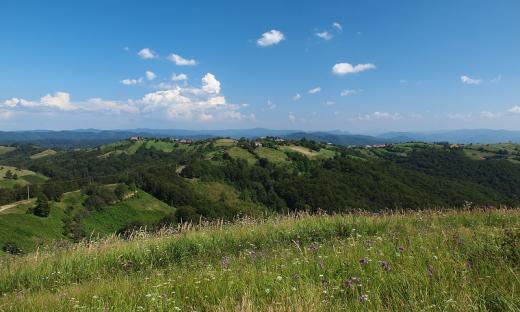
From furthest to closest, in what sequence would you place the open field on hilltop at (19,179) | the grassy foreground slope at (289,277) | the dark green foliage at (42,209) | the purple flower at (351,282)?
the open field on hilltop at (19,179), the dark green foliage at (42,209), the purple flower at (351,282), the grassy foreground slope at (289,277)

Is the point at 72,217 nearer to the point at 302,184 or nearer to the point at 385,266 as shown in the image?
the point at 302,184

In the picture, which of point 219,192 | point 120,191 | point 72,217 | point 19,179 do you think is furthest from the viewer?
point 19,179

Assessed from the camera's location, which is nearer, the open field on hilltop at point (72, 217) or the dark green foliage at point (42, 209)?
the open field on hilltop at point (72, 217)

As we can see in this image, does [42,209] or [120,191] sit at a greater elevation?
[120,191]

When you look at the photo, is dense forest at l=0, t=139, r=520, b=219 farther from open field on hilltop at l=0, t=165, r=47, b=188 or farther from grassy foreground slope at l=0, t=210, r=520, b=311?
grassy foreground slope at l=0, t=210, r=520, b=311

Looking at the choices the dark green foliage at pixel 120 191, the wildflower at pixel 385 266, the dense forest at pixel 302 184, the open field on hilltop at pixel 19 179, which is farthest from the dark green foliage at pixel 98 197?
the wildflower at pixel 385 266

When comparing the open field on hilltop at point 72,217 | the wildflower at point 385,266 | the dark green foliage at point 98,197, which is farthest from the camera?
the dark green foliage at point 98,197

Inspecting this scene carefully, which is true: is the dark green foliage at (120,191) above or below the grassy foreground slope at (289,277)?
below

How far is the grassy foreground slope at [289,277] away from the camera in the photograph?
12.7ft

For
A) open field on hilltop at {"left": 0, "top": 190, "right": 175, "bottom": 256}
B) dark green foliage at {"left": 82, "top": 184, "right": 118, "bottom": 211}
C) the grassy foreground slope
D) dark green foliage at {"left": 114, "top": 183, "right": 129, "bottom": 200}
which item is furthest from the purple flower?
dark green foliage at {"left": 114, "top": 183, "right": 129, "bottom": 200}

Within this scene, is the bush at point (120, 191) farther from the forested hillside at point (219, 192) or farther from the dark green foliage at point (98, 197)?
the dark green foliage at point (98, 197)

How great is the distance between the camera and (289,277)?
189 inches

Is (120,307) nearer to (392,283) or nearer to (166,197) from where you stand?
(392,283)

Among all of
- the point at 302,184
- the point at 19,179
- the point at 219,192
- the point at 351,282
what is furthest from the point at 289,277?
the point at 19,179
